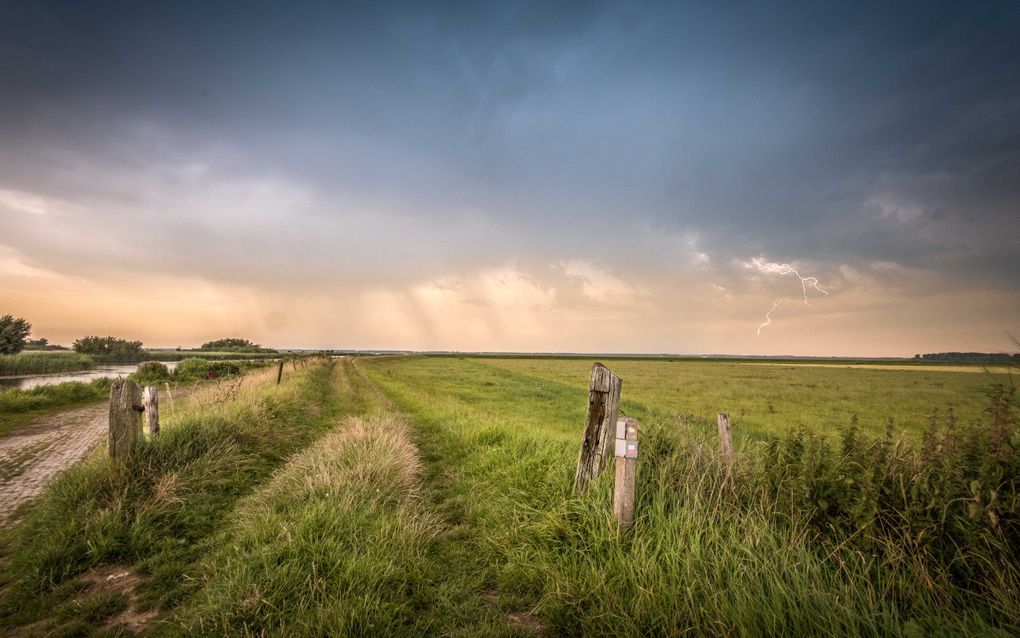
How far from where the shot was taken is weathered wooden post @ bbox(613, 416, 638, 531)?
4406 millimetres

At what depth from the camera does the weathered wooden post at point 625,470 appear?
14.5 ft

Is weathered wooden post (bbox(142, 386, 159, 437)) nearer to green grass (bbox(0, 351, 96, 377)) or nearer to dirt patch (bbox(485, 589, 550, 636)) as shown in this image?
dirt patch (bbox(485, 589, 550, 636))

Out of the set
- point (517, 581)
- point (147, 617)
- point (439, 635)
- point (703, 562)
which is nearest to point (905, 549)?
point (703, 562)

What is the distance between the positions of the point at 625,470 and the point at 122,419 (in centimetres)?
782

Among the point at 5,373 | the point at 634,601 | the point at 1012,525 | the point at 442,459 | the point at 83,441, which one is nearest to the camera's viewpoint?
the point at 1012,525

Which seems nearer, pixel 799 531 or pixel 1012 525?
pixel 1012 525

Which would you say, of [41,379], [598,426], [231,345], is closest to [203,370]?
[41,379]

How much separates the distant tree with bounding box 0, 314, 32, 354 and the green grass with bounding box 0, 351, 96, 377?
2.80 ft

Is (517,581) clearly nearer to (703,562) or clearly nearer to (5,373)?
(703,562)

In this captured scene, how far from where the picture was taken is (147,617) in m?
3.79

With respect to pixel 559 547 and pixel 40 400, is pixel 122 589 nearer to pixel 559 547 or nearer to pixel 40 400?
pixel 559 547

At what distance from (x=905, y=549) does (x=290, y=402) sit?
15.5 meters

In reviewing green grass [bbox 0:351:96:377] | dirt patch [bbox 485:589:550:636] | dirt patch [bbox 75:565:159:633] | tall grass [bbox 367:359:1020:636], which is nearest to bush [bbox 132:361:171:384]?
green grass [bbox 0:351:96:377]

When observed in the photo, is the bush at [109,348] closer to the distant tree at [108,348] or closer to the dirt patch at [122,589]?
the distant tree at [108,348]
